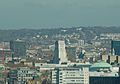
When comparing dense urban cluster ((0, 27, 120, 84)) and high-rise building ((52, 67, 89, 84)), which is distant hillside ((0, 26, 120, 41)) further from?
high-rise building ((52, 67, 89, 84))

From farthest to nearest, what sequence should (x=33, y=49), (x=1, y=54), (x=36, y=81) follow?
(x=33, y=49)
(x=1, y=54)
(x=36, y=81)

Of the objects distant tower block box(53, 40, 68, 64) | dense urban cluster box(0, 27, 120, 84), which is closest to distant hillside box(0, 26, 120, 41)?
dense urban cluster box(0, 27, 120, 84)

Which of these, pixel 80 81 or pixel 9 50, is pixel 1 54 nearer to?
pixel 9 50

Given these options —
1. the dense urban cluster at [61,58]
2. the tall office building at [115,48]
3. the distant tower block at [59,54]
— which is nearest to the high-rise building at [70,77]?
the dense urban cluster at [61,58]

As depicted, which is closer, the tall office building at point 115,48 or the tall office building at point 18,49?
the tall office building at point 115,48

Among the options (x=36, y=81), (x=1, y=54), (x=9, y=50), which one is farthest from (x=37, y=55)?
(x=36, y=81)

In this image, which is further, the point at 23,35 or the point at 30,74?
the point at 23,35

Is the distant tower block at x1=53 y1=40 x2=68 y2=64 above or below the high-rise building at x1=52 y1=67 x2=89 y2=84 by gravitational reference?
below

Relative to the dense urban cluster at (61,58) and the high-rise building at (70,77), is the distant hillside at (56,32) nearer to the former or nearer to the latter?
the dense urban cluster at (61,58)

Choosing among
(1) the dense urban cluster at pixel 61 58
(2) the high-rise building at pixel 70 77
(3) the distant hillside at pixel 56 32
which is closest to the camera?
(2) the high-rise building at pixel 70 77
